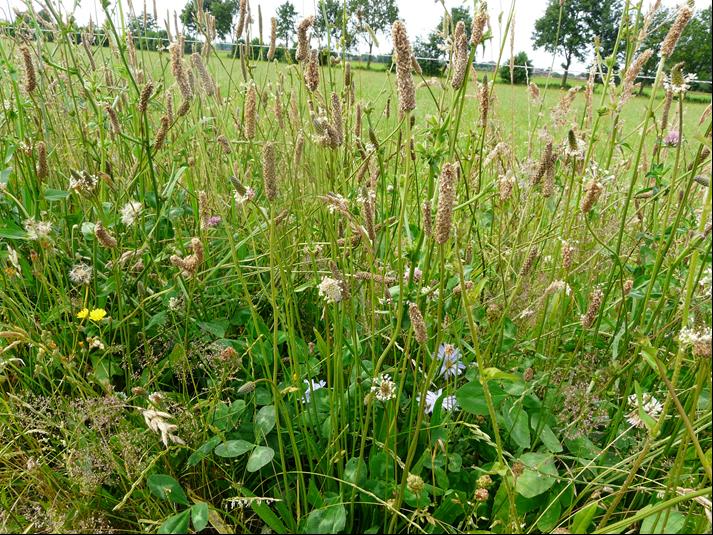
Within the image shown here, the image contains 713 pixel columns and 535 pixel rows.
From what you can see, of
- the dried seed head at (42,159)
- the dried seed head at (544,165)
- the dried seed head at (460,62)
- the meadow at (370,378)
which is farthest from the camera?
the dried seed head at (42,159)

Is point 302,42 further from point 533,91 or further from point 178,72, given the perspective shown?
point 533,91

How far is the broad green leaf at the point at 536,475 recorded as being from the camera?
3.11 ft

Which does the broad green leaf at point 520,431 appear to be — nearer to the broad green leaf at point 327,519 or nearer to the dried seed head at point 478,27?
the broad green leaf at point 327,519

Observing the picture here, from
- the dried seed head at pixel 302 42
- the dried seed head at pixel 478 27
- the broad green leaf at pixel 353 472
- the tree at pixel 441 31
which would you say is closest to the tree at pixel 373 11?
the tree at pixel 441 31

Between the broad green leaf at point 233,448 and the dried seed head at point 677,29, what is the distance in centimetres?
95

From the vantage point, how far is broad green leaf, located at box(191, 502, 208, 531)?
857 millimetres

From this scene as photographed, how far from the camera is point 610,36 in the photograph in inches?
78.4

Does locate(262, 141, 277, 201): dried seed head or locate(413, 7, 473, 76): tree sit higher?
locate(413, 7, 473, 76): tree

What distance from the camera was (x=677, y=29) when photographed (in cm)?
91

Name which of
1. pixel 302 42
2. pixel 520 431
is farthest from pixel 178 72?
pixel 520 431

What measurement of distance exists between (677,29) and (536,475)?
748 mm

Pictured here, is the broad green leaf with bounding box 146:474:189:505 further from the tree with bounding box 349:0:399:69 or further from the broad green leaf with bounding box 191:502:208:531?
the tree with bounding box 349:0:399:69

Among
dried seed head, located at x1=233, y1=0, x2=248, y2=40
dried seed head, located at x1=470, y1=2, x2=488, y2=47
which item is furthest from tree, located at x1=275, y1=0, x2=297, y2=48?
dried seed head, located at x1=470, y1=2, x2=488, y2=47

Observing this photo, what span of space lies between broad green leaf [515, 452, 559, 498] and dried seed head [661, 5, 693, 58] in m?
0.69
